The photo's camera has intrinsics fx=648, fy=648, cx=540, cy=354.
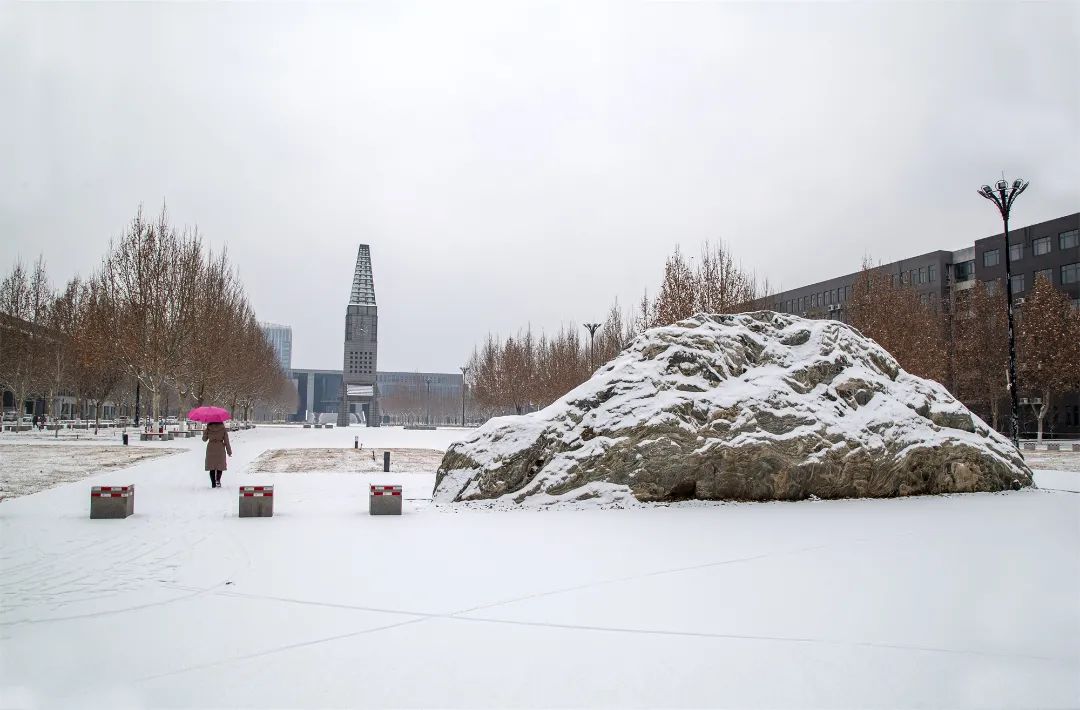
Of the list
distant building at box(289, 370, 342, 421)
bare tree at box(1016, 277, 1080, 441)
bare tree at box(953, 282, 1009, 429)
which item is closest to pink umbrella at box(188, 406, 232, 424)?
bare tree at box(1016, 277, 1080, 441)

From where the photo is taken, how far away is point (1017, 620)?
19.9 feet

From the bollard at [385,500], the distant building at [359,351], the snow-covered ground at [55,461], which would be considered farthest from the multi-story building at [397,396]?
the bollard at [385,500]

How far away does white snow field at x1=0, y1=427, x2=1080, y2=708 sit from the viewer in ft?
15.0

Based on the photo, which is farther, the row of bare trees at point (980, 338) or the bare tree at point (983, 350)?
the bare tree at point (983, 350)

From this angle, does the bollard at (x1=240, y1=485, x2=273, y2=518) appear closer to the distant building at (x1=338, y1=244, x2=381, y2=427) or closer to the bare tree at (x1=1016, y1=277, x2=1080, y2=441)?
the bare tree at (x1=1016, y1=277, x2=1080, y2=441)

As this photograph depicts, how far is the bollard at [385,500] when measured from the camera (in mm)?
12312

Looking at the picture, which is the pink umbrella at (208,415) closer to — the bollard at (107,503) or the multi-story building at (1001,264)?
the bollard at (107,503)

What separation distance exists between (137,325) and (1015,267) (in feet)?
230

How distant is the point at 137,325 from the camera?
126ft

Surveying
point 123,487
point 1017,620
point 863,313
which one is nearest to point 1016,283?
point 863,313

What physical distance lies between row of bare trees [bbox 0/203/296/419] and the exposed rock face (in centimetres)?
3239

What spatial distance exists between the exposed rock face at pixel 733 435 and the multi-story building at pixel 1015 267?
3315 cm

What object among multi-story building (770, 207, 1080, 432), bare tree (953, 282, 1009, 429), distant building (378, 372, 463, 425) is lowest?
distant building (378, 372, 463, 425)

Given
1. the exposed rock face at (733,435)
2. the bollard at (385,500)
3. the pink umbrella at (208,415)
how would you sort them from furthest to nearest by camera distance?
the pink umbrella at (208,415), the exposed rock face at (733,435), the bollard at (385,500)
